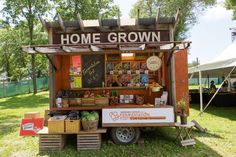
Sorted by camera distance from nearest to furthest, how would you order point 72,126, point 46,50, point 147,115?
1. point 46,50
2. point 72,126
3. point 147,115

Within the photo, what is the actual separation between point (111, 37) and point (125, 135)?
8.42 feet

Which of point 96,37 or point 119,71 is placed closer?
point 96,37

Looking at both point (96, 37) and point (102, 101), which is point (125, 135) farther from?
point (96, 37)

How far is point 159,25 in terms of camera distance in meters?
8.98

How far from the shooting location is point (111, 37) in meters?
9.02

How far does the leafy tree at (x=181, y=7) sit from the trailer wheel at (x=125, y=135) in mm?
26038

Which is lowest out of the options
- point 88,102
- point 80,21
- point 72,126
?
point 72,126

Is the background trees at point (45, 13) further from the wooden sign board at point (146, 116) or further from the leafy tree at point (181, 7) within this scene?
the wooden sign board at point (146, 116)

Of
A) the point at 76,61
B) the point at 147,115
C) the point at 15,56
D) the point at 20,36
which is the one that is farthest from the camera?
the point at 15,56

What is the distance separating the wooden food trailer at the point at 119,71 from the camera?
812 centimetres

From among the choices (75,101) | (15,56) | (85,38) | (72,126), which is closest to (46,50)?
(85,38)

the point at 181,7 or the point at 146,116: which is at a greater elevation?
the point at 181,7

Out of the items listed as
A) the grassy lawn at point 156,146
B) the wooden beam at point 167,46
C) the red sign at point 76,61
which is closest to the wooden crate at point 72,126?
the grassy lawn at point 156,146

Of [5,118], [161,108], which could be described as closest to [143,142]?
[161,108]
